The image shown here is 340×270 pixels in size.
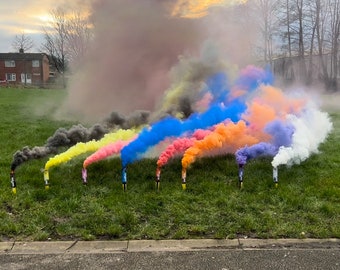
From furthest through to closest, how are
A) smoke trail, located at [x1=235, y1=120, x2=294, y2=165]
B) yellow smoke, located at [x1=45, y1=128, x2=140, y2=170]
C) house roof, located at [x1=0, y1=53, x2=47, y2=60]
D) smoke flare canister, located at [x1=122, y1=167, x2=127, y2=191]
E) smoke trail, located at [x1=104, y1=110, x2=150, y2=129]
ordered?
1. house roof, located at [x1=0, y1=53, x2=47, y2=60]
2. smoke trail, located at [x1=104, y1=110, x2=150, y2=129]
3. smoke trail, located at [x1=235, y1=120, x2=294, y2=165]
4. yellow smoke, located at [x1=45, y1=128, x2=140, y2=170]
5. smoke flare canister, located at [x1=122, y1=167, x2=127, y2=191]

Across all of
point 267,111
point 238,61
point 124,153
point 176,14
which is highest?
point 176,14

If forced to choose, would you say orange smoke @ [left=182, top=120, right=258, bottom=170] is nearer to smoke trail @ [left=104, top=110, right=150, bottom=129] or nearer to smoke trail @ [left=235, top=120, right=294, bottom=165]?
smoke trail @ [left=235, top=120, right=294, bottom=165]

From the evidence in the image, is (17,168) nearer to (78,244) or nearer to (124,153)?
(124,153)

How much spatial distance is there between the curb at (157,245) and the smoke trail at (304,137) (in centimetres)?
230

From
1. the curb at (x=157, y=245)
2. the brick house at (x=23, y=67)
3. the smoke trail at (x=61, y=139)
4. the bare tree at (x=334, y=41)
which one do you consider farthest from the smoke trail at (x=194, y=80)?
the brick house at (x=23, y=67)

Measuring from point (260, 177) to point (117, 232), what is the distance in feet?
11.3

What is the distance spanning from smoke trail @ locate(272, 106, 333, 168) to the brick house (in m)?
67.7

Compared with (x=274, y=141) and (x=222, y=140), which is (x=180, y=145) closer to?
(x=222, y=140)

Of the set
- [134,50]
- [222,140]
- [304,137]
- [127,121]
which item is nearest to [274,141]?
[304,137]

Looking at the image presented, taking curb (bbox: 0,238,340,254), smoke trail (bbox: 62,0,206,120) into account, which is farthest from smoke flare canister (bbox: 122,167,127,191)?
smoke trail (bbox: 62,0,206,120)

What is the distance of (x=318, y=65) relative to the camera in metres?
35.2

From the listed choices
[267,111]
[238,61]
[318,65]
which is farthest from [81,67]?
[318,65]

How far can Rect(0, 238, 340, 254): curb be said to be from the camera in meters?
5.16

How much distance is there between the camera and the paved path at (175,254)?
4.73 meters
